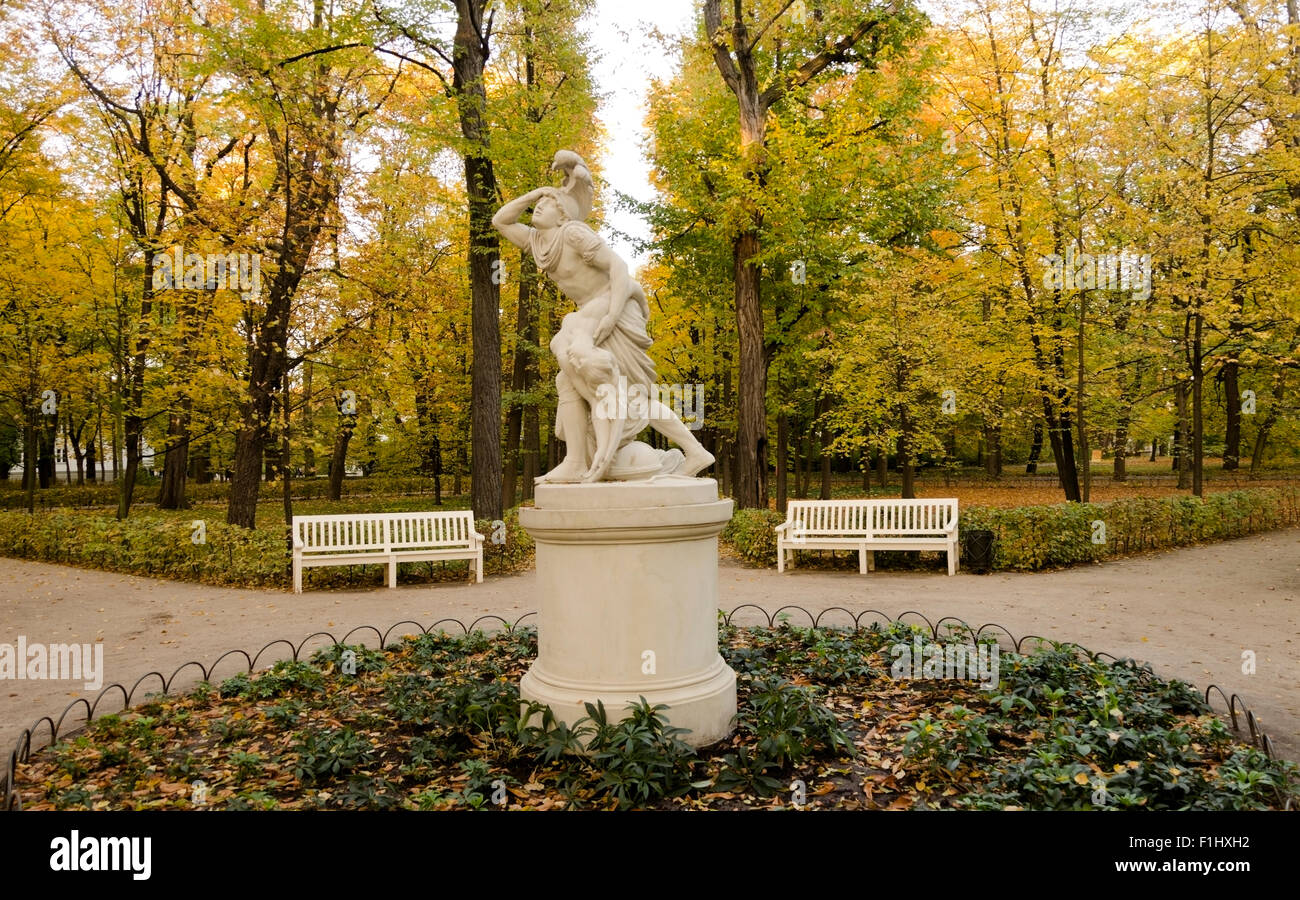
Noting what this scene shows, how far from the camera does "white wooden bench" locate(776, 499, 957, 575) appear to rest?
10.9 m

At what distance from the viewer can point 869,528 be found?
11.2 m

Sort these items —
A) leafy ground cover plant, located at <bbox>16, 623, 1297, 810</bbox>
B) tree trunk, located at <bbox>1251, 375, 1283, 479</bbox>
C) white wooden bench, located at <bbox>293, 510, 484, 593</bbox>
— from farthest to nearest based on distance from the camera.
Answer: tree trunk, located at <bbox>1251, 375, 1283, 479</bbox> < white wooden bench, located at <bbox>293, 510, 484, 593</bbox> < leafy ground cover plant, located at <bbox>16, 623, 1297, 810</bbox>

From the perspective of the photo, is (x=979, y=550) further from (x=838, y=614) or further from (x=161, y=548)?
(x=161, y=548)

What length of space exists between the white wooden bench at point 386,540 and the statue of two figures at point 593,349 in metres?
6.44

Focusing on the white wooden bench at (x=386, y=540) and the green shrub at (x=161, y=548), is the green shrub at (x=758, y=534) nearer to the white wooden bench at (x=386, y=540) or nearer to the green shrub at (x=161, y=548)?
the white wooden bench at (x=386, y=540)

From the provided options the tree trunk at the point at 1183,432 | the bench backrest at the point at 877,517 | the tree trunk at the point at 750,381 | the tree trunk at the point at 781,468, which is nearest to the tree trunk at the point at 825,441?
the tree trunk at the point at 781,468

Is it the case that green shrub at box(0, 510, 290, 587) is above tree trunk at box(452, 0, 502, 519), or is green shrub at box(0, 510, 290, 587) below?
below

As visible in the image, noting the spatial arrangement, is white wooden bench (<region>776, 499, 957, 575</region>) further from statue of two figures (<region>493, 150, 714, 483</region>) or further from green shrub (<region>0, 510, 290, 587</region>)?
green shrub (<region>0, 510, 290, 587</region>)

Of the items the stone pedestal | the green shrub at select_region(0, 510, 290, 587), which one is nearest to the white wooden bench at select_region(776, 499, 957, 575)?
the stone pedestal

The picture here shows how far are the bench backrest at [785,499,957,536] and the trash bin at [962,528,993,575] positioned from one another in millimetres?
404

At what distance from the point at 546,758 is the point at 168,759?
2295 millimetres

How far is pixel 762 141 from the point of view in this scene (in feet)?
43.5

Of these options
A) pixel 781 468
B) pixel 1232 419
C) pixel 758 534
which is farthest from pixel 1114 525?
pixel 1232 419

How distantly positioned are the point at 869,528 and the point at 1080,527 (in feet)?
11.4
